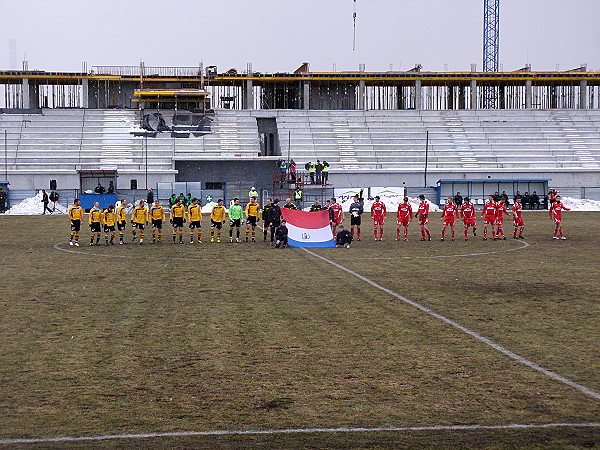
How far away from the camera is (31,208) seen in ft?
174

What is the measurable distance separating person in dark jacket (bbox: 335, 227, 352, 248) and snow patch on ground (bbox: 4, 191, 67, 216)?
3160 centimetres

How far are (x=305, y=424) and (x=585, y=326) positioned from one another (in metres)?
6.16

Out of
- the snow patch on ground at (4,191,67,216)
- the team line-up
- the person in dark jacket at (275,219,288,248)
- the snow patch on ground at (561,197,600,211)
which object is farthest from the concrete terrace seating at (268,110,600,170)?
the person in dark jacket at (275,219,288,248)

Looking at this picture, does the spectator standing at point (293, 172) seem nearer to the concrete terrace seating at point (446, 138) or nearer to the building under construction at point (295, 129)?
the building under construction at point (295, 129)

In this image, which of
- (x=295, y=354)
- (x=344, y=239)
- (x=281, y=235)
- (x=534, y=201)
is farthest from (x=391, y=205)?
(x=295, y=354)

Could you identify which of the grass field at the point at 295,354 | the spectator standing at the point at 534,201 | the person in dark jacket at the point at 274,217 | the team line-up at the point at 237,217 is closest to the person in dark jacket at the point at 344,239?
the team line-up at the point at 237,217

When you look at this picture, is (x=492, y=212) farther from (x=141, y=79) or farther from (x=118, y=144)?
(x=141, y=79)

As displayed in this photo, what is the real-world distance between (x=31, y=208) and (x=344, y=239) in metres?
33.0

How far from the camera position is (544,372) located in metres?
8.77

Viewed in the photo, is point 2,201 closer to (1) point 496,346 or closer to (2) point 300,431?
(1) point 496,346

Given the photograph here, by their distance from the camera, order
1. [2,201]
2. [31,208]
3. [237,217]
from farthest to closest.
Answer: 1. [2,201]
2. [31,208]
3. [237,217]

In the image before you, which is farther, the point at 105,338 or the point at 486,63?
the point at 486,63

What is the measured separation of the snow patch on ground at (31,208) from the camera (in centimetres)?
5250

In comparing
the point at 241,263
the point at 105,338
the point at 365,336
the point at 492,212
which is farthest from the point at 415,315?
the point at 492,212
